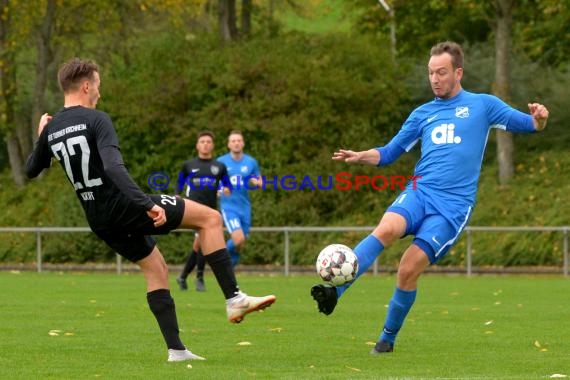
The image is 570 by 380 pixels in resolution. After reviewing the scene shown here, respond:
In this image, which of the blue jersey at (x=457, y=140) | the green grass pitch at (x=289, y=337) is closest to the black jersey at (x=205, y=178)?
the green grass pitch at (x=289, y=337)

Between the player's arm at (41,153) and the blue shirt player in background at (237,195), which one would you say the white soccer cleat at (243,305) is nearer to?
the player's arm at (41,153)

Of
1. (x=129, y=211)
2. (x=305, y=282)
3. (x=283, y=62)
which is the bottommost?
(x=305, y=282)

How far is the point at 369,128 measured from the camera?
32469 millimetres

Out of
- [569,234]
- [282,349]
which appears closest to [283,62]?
[569,234]

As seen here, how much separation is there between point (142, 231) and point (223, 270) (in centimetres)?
64

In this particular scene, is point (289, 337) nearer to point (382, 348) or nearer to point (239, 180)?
point (382, 348)

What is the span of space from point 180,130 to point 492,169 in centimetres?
789

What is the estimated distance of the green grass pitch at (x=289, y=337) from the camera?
346 inches

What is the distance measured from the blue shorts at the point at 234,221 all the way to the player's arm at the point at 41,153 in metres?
11.2

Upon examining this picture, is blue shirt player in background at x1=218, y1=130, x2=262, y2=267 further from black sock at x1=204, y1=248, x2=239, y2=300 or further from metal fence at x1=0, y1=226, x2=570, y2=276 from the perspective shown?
black sock at x1=204, y1=248, x2=239, y2=300

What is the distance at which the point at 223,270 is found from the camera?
9258 millimetres

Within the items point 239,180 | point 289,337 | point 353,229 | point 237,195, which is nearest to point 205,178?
point 239,180

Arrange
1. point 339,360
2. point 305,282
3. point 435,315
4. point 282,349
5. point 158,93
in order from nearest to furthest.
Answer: point 339,360
point 282,349
point 435,315
point 305,282
point 158,93

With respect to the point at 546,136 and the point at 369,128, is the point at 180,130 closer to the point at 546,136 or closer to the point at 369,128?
the point at 369,128
